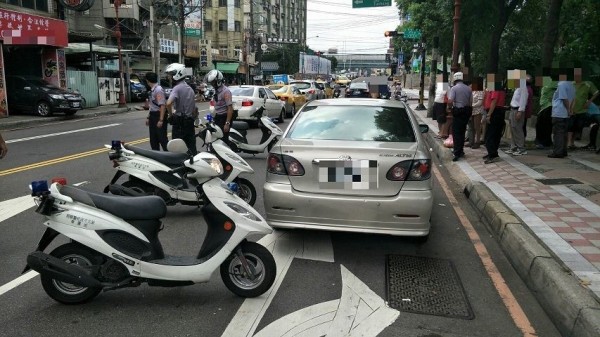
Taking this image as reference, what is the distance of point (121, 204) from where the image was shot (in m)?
3.71

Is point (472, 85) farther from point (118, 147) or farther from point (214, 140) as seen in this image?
point (118, 147)

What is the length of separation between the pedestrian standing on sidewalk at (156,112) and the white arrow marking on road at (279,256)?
142 inches

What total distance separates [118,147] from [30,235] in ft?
4.42

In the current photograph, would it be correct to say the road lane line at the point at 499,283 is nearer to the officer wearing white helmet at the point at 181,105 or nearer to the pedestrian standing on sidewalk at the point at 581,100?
the officer wearing white helmet at the point at 181,105

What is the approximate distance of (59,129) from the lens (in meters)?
16.4

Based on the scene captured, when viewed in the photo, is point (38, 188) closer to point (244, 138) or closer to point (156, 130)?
point (156, 130)

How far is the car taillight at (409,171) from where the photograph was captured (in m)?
4.74

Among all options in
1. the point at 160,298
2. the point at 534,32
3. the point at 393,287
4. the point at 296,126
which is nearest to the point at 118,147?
the point at 296,126

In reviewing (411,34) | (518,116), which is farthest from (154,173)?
(411,34)

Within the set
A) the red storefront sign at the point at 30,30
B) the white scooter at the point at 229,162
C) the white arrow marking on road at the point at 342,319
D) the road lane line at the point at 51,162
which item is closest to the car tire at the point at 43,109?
the red storefront sign at the point at 30,30

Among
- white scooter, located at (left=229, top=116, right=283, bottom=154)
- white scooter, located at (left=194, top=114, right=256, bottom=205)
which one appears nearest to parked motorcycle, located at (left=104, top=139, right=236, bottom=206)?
white scooter, located at (left=194, top=114, right=256, bottom=205)

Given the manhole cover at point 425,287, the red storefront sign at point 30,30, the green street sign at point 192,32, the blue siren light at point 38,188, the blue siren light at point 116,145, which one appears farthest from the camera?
the green street sign at point 192,32

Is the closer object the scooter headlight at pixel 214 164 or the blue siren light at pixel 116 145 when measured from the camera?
the scooter headlight at pixel 214 164

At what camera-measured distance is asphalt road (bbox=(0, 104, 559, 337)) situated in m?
3.52
